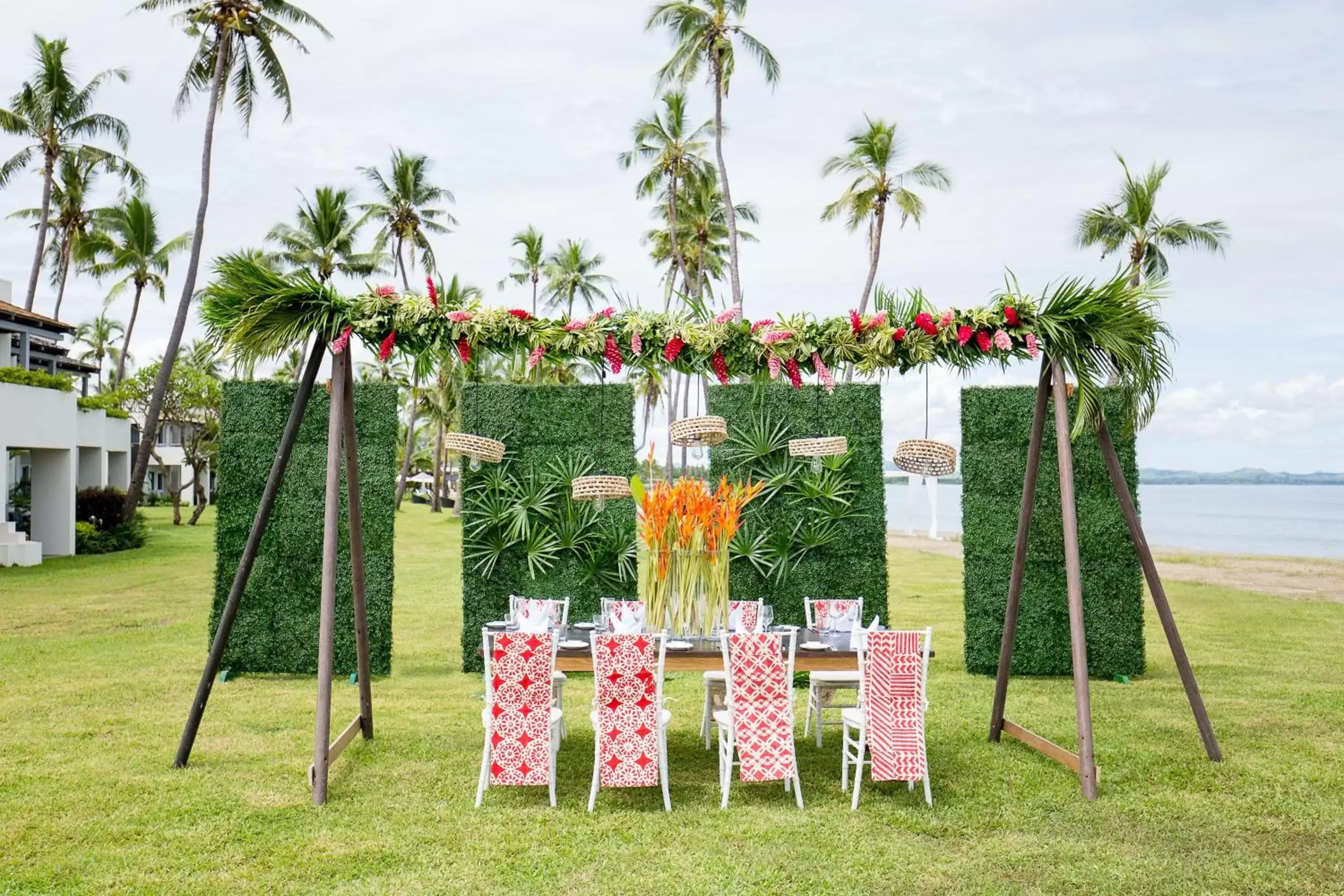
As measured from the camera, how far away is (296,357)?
34094mm

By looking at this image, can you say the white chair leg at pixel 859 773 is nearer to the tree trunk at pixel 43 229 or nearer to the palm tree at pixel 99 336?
the tree trunk at pixel 43 229

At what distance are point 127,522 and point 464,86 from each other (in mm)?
12690

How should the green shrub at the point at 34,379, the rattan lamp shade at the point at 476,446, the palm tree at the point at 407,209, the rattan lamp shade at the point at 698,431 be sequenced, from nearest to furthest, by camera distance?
the rattan lamp shade at the point at 698,431 < the rattan lamp shade at the point at 476,446 < the green shrub at the point at 34,379 < the palm tree at the point at 407,209

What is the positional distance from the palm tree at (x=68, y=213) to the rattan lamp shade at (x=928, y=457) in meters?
24.1

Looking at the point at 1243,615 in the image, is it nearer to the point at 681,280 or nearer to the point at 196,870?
the point at 196,870

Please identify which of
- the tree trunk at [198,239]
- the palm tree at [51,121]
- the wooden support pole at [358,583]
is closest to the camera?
the wooden support pole at [358,583]

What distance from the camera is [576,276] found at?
3203 cm

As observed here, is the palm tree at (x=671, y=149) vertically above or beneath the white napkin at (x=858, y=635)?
above

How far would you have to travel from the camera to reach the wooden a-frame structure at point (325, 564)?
187 inches

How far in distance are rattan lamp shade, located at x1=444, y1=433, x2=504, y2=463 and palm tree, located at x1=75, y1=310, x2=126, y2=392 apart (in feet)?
156

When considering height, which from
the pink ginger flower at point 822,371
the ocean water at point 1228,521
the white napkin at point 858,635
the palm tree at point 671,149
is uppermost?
the palm tree at point 671,149

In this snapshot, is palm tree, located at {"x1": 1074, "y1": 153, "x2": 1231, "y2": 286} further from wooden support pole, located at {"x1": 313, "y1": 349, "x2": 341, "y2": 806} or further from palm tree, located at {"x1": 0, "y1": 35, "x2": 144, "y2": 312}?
palm tree, located at {"x1": 0, "y1": 35, "x2": 144, "y2": 312}

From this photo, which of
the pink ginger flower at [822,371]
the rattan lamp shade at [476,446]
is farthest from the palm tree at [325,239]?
the pink ginger flower at [822,371]

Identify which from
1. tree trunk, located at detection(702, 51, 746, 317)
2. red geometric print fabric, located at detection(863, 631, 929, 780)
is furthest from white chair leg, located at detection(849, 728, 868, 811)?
tree trunk, located at detection(702, 51, 746, 317)
